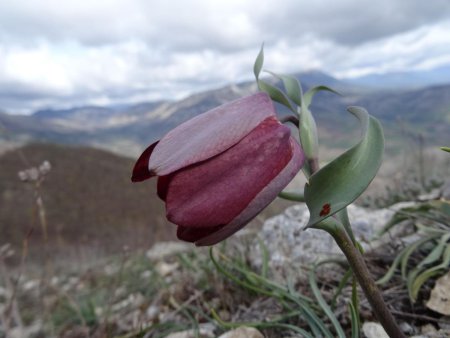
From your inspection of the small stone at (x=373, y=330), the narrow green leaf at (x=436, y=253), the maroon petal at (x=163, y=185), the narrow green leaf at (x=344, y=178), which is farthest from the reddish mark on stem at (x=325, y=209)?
the narrow green leaf at (x=436, y=253)

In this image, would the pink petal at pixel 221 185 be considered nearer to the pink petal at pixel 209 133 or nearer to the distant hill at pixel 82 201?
the pink petal at pixel 209 133

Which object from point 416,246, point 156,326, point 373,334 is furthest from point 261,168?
point 156,326

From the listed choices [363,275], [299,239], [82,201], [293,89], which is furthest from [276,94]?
[82,201]

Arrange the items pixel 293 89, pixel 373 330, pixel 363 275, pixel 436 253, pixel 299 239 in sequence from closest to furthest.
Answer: pixel 363 275, pixel 293 89, pixel 373 330, pixel 436 253, pixel 299 239

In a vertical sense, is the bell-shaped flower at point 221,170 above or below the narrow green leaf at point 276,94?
below

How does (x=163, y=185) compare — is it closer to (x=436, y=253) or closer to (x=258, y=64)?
(x=258, y=64)

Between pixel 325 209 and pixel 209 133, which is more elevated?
pixel 209 133

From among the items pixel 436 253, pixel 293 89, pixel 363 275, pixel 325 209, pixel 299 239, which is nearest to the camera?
pixel 325 209

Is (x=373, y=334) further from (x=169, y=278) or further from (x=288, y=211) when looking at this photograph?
(x=169, y=278)
